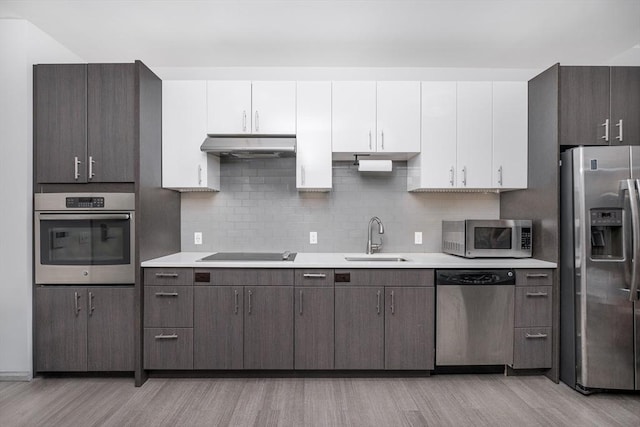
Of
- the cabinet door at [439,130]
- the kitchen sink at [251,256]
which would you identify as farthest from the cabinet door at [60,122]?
the cabinet door at [439,130]

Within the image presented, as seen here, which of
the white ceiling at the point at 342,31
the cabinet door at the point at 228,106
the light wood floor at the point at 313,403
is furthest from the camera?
the cabinet door at the point at 228,106

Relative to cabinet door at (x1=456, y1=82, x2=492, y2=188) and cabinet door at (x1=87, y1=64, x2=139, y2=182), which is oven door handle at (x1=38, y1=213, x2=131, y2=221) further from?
cabinet door at (x1=456, y1=82, x2=492, y2=188)

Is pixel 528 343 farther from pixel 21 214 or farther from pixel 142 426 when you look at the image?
pixel 21 214

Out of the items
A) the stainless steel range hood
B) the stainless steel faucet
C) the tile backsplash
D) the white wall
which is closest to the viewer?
the white wall

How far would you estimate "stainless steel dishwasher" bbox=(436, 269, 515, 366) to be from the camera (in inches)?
109

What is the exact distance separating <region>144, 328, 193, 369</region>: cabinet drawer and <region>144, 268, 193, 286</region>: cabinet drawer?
36 centimetres

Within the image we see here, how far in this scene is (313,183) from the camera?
10.2ft

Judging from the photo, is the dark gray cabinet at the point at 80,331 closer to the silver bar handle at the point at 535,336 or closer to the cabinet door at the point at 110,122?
the cabinet door at the point at 110,122

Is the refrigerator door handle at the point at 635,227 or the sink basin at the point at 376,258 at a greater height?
the refrigerator door handle at the point at 635,227

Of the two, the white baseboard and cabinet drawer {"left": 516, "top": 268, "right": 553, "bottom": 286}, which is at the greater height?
cabinet drawer {"left": 516, "top": 268, "right": 553, "bottom": 286}

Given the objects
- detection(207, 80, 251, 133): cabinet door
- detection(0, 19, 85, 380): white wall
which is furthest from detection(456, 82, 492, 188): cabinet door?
detection(0, 19, 85, 380): white wall

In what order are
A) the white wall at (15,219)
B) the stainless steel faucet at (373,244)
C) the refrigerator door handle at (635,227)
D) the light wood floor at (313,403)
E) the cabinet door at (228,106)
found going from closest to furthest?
the light wood floor at (313,403) < the refrigerator door handle at (635,227) < the white wall at (15,219) < the cabinet door at (228,106) < the stainless steel faucet at (373,244)

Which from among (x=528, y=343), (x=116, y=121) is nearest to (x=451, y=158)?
(x=528, y=343)

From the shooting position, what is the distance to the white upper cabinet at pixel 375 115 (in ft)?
10.1
